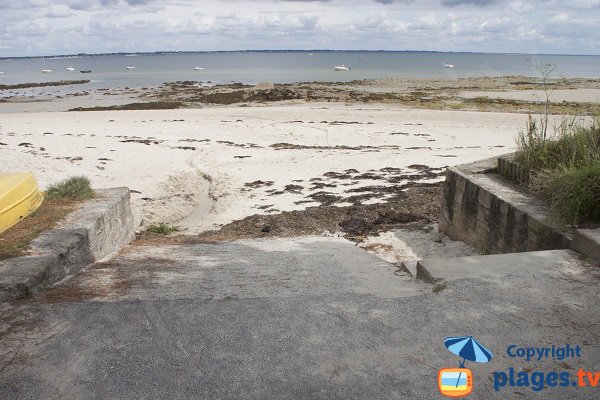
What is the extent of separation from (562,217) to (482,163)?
8.75 feet

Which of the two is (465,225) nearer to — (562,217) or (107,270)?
(562,217)

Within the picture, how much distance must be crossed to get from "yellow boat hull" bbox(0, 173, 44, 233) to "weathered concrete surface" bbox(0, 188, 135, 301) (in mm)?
530

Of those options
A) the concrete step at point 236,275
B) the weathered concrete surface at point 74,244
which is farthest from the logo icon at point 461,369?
the weathered concrete surface at point 74,244

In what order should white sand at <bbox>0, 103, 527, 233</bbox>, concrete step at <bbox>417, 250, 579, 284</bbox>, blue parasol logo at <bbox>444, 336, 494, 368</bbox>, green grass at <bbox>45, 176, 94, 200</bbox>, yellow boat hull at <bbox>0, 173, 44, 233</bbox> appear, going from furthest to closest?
white sand at <bbox>0, 103, 527, 233</bbox>
green grass at <bbox>45, 176, 94, 200</bbox>
yellow boat hull at <bbox>0, 173, 44, 233</bbox>
concrete step at <bbox>417, 250, 579, 284</bbox>
blue parasol logo at <bbox>444, 336, 494, 368</bbox>

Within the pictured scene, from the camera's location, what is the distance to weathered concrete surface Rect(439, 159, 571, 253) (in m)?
5.12

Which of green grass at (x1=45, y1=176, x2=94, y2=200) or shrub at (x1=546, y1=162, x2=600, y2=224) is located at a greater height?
shrub at (x1=546, y1=162, x2=600, y2=224)

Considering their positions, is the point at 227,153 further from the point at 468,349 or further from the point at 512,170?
the point at 468,349

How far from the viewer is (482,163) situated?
7523mm

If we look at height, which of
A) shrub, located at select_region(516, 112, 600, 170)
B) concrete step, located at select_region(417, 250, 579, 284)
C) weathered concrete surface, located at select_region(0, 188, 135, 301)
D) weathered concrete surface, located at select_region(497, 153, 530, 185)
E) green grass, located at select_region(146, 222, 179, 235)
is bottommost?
green grass, located at select_region(146, 222, 179, 235)

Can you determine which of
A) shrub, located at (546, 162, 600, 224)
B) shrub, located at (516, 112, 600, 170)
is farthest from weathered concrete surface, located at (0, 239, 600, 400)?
shrub, located at (516, 112, 600, 170)

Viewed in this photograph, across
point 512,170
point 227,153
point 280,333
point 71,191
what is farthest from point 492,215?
point 227,153

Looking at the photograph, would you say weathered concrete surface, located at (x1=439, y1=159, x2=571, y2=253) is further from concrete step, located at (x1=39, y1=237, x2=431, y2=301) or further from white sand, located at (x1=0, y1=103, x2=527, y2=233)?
white sand, located at (x1=0, y1=103, x2=527, y2=233)

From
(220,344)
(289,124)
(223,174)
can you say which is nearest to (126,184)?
(223,174)

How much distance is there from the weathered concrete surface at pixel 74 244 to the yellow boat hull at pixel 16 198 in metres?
0.53
